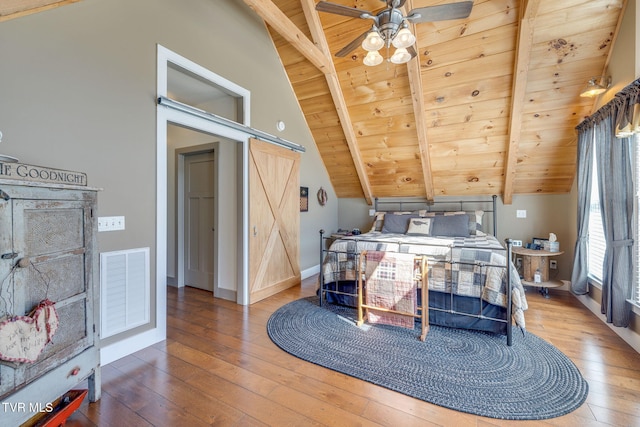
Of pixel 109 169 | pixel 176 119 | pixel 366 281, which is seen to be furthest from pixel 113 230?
pixel 366 281

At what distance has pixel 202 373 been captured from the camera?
2.16 m

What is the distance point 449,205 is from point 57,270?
5.37m

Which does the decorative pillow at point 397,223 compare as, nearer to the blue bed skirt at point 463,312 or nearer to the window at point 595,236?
the blue bed skirt at point 463,312

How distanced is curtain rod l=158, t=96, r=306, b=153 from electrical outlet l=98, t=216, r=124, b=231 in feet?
3.67

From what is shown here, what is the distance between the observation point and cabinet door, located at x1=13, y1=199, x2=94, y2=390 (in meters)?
1.40

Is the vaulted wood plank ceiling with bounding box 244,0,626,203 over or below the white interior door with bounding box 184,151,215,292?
over

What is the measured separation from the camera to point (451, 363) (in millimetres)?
2279

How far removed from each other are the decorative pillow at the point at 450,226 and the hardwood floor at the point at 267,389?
1.72m

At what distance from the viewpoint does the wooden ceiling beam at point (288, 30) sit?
9.28ft

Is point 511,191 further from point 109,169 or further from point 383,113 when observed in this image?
point 109,169

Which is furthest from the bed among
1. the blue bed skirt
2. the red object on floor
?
the red object on floor

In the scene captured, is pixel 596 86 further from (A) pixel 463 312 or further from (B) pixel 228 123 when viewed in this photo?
(B) pixel 228 123

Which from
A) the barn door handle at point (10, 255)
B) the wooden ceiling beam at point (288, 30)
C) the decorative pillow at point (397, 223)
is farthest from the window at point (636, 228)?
the barn door handle at point (10, 255)

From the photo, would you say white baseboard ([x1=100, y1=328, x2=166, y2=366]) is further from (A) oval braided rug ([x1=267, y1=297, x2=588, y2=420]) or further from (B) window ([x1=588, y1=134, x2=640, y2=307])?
(B) window ([x1=588, y1=134, x2=640, y2=307])
